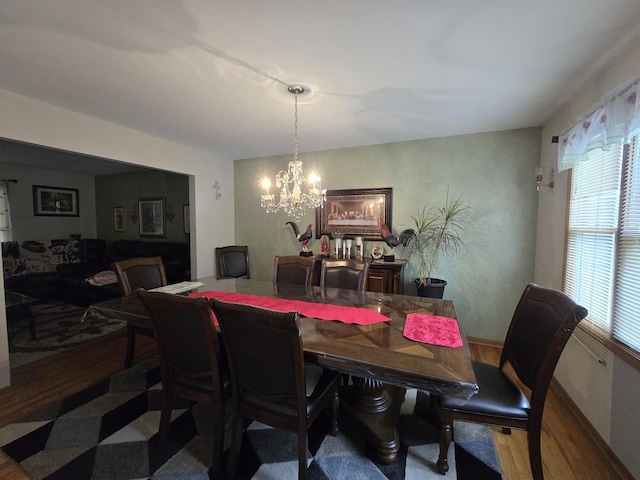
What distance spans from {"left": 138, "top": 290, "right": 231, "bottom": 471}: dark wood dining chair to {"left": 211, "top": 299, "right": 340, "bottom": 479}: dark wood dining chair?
8 centimetres

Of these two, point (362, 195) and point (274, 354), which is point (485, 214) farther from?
point (274, 354)

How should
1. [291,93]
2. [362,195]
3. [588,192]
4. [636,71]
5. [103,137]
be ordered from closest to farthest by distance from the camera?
[636,71]
[588,192]
[291,93]
[103,137]
[362,195]

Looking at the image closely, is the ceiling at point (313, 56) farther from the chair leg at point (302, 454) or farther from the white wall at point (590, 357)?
the chair leg at point (302, 454)

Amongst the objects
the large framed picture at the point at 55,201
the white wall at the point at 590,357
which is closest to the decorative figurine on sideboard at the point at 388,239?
the white wall at the point at 590,357

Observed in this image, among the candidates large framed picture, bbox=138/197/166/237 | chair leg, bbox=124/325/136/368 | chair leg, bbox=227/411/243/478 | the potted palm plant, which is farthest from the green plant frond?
large framed picture, bbox=138/197/166/237

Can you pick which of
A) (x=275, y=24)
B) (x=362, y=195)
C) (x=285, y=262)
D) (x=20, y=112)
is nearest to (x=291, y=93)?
(x=275, y=24)

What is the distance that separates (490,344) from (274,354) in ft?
9.48

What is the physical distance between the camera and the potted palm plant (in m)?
3.07

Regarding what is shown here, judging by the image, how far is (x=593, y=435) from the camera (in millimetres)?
1637

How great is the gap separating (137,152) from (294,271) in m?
2.25

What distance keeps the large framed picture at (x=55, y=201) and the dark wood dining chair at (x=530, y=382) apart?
7259 millimetres

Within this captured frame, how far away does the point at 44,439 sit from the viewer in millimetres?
1624

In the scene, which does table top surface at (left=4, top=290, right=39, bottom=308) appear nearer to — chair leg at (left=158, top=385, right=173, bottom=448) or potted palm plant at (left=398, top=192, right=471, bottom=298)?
chair leg at (left=158, top=385, right=173, bottom=448)

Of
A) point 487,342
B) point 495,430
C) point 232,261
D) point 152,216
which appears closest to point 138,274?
point 232,261
